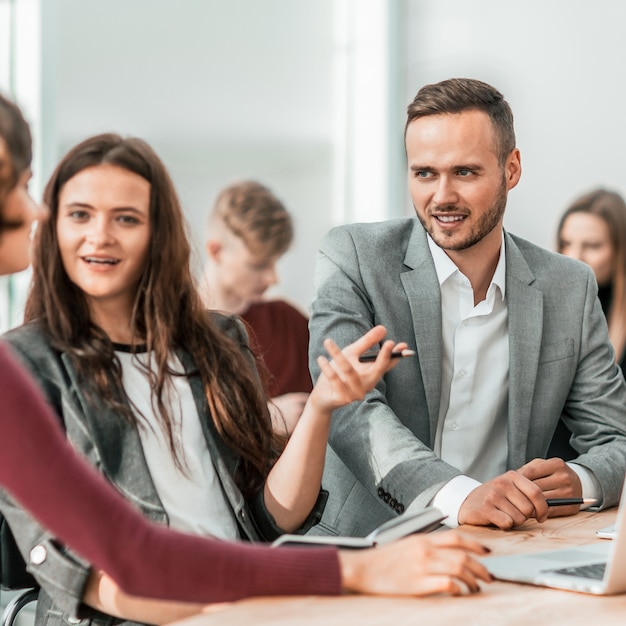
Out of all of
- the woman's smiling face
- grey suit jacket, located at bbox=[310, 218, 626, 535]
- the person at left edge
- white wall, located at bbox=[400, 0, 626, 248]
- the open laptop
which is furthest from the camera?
white wall, located at bbox=[400, 0, 626, 248]

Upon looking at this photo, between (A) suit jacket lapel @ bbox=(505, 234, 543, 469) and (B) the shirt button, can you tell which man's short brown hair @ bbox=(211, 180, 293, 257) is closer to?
(A) suit jacket lapel @ bbox=(505, 234, 543, 469)

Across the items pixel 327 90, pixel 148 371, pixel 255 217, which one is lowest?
pixel 148 371

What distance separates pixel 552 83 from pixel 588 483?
3.23 metres

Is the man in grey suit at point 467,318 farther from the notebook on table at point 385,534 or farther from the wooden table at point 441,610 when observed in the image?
the wooden table at point 441,610

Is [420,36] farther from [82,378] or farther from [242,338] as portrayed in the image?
[82,378]

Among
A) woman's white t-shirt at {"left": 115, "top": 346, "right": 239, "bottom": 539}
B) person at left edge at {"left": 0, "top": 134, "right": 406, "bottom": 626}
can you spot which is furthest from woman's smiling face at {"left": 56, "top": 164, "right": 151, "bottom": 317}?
woman's white t-shirt at {"left": 115, "top": 346, "right": 239, "bottom": 539}

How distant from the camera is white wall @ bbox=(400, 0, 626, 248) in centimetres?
478

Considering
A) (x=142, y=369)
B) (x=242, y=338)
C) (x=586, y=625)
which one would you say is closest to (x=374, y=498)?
(x=242, y=338)

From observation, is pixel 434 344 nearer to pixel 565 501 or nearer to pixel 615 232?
pixel 565 501

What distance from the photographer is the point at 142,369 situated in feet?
5.86

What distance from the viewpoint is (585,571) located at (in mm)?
1359

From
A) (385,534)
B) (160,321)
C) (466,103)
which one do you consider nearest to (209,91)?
(466,103)

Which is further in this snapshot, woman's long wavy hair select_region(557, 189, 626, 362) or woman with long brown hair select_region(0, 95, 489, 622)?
woman's long wavy hair select_region(557, 189, 626, 362)

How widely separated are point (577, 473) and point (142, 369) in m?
0.80
